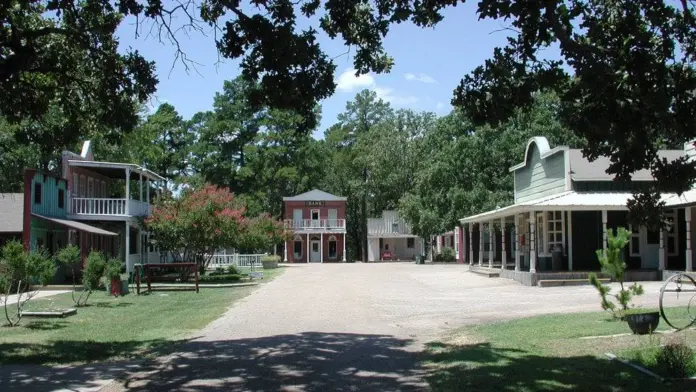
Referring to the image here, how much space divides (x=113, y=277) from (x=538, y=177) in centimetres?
1935

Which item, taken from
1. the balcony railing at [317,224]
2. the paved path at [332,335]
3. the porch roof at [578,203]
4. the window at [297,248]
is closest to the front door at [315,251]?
the window at [297,248]

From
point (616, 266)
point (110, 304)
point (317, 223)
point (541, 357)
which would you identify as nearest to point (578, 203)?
point (616, 266)

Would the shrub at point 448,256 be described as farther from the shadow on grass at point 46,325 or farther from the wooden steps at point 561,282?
the shadow on grass at point 46,325

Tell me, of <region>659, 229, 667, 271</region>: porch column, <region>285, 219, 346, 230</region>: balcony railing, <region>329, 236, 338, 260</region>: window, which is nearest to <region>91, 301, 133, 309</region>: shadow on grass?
<region>659, 229, 667, 271</region>: porch column

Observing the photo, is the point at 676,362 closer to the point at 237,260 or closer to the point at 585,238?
the point at 585,238

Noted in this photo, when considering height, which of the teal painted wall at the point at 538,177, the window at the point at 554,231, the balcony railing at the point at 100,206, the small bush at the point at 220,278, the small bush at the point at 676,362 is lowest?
the small bush at the point at 220,278

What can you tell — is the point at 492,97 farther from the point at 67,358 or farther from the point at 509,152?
the point at 509,152

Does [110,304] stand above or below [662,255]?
below

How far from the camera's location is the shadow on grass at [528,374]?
7561mm

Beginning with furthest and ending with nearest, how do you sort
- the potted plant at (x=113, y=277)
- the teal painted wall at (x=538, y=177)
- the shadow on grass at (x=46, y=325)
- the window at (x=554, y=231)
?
1. the teal painted wall at (x=538, y=177)
2. the window at (x=554, y=231)
3. the potted plant at (x=113, y=277)
4. the shadow on grass at (x=46, y=325)

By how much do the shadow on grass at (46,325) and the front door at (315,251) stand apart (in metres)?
46.8

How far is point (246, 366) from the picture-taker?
9.29 metres

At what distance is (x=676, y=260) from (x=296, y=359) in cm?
2134

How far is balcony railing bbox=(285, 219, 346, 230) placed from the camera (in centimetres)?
6038
